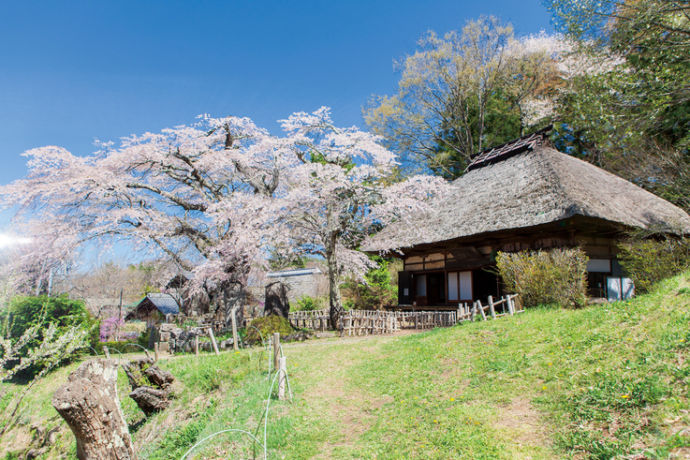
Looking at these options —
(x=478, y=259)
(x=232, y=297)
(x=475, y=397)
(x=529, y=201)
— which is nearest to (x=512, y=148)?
(x=529, y=201)

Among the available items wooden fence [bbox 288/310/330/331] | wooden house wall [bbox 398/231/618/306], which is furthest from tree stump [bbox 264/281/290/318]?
wooden house wall [bbox 398/231/618/306]

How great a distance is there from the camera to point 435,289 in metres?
17.6

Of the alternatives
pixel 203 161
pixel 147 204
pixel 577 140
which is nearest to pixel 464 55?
pixel 577 140

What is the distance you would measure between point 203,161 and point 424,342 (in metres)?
10.4

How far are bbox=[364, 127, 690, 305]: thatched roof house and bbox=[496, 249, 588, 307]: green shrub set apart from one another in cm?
169

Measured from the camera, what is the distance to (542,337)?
6230 mm

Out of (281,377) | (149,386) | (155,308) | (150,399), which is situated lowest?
(150,399)

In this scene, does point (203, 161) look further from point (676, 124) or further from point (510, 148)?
point (676, 124)

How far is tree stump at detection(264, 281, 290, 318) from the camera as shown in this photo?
1575 centimetres

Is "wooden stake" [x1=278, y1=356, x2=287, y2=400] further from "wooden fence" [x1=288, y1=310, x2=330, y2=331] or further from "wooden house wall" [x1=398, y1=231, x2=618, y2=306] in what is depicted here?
"wooden house wall" [x1=398, y1=231, x2=618, y2=306]

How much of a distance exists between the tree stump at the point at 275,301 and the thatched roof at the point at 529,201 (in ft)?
13.4

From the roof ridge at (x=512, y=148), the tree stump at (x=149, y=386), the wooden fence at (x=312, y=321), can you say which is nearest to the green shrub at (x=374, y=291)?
the wooden fence at (x=312, y=321)

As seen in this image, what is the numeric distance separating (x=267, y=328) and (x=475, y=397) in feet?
28.6

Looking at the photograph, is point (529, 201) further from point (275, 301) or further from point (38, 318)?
point (38, 318)
